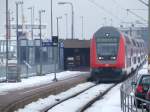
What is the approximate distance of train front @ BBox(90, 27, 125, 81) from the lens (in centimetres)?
4628

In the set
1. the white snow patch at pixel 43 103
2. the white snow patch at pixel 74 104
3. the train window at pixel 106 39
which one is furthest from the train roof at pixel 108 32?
the white snow patch at pixel 74 104

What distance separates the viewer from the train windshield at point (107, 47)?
46656mm

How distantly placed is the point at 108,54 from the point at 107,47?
1.86 ft

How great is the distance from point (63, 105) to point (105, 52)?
733 inches

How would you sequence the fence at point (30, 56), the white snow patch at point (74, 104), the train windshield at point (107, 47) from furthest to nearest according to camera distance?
the fence at point (30, 56) < the train windshield at point (107, 47) < the white snow patch at point (74, 104)

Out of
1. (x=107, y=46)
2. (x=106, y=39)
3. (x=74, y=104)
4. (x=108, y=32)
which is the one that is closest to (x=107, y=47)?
(x=107, y=46)

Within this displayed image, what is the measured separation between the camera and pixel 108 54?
1834 inches

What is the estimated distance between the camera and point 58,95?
114 feet

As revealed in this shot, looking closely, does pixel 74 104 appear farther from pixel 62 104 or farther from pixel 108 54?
pixel 108 54

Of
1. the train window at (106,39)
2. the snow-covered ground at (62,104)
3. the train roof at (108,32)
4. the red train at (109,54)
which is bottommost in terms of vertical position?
the snow-covered ground at (62,104)

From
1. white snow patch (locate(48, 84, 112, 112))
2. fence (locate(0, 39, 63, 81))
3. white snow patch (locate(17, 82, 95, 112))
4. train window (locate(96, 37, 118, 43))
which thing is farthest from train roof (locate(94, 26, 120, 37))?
white snow patch (locate(48, 84, 112, 112))

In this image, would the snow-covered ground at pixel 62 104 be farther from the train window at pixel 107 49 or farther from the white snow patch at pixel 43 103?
the train window at pixel 107 49

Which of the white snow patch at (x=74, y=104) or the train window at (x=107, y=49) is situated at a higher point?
the train window at (x=107, y=49)

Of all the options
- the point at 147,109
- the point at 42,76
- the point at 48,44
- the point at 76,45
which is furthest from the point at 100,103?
the point at 76,45
